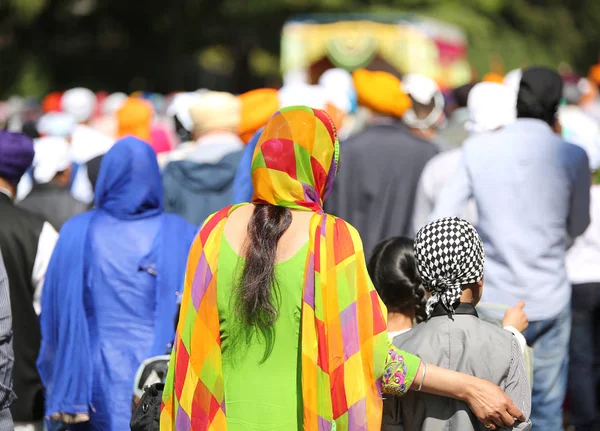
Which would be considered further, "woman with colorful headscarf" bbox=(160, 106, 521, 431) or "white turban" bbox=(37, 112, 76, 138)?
"white turban" bbox=(37, 112, 76, 138)

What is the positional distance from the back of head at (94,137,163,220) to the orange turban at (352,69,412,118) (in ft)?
6.75

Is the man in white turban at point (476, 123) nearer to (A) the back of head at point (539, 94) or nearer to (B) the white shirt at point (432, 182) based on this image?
(B) the white shirt at point (432, 182)

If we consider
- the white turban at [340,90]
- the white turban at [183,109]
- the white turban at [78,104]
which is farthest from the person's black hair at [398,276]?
the white turban at [78,104]

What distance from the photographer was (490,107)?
19.9 ft

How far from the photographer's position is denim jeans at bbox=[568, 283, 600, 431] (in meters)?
6.30

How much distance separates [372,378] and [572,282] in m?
3.29

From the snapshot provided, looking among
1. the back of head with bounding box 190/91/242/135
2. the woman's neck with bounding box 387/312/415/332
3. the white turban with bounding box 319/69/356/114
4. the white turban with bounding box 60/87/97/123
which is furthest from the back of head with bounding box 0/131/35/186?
the white turban with bounding box 60/87/97/123

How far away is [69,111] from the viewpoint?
1083 cm

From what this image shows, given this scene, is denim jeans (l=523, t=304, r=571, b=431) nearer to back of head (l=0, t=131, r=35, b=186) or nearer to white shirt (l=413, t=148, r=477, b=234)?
white shirt (l=413, t=148, r=477, b=234)

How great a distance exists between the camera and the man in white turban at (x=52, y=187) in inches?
281

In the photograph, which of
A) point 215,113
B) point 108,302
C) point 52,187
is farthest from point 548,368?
point 52,187

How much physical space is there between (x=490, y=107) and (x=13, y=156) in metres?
2.63

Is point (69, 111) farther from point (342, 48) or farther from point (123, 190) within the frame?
point (342, 48)

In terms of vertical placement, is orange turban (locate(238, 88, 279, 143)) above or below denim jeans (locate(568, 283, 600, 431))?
above
